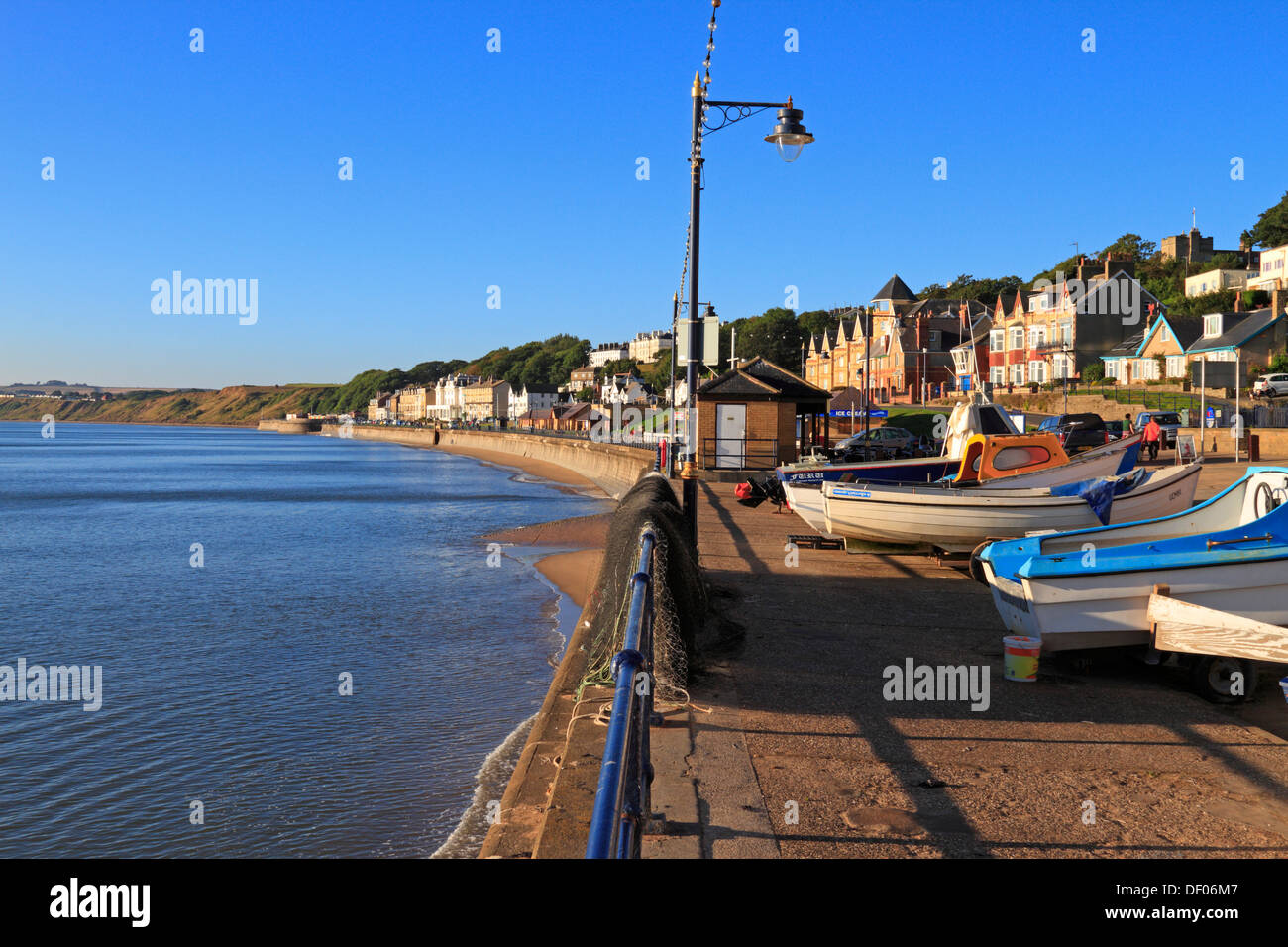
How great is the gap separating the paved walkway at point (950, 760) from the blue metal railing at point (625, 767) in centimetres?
92

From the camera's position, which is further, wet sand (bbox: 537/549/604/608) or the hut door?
the hut door

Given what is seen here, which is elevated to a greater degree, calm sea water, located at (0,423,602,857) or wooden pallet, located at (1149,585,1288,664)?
wooden pallet, located at (1149,585,1288,664)

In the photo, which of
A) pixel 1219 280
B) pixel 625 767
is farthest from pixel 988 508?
pixel 1219 280

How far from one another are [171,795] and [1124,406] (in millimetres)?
56316

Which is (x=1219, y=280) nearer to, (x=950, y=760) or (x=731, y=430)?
(x=731, y=430)

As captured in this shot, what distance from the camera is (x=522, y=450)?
109 meters

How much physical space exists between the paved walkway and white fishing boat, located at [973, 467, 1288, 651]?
0.48 meters

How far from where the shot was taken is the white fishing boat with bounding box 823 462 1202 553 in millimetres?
15141

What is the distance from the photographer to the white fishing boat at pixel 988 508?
15.1m

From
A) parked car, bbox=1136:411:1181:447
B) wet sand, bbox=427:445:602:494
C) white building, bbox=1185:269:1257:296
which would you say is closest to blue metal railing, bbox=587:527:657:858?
parked car, bbox=1136:411:1181:447

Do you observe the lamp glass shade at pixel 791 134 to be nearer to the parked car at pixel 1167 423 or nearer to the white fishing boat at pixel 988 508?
the white fishing boat at pixel 988 508

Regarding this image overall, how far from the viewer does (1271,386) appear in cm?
5388

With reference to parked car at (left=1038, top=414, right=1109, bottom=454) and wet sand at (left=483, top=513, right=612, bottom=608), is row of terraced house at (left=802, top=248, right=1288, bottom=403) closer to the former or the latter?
parked car at (left=1038, top=414, right=1109, bottom=454)

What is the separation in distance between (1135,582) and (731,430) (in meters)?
26.1
